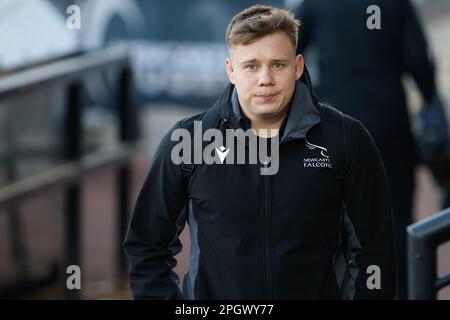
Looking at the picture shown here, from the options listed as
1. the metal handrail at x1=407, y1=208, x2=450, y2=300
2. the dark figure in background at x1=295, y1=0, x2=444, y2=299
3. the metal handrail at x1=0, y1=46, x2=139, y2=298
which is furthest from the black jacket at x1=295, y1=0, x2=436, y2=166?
the metal handrail at x1=407, y1=208, x2=450, y2=300

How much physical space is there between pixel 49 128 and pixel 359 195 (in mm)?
4387

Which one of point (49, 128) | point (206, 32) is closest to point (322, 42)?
point (49, 128)

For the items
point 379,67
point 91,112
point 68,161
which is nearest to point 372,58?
point 379,67

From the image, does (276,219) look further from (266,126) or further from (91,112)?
(91,112)

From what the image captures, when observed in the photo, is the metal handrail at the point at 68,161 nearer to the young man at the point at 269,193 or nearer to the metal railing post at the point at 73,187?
the metal railing post at the point at 73,187

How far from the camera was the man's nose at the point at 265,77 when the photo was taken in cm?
239

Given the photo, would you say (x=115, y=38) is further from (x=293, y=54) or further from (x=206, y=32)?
(x=293, y=54)

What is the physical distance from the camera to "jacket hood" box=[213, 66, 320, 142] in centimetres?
245

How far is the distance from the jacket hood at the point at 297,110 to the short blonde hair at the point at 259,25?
0.39 feet

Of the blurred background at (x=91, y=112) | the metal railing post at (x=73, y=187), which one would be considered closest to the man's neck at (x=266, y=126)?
the blurred background at (x=91, y=112)

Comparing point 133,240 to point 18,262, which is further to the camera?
point 18,262

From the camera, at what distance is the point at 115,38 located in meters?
8.66

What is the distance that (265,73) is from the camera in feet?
7.88

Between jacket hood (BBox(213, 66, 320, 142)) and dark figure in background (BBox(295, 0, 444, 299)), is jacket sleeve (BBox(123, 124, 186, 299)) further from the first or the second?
dark figure in background (BBox(295, 0, 444, 299))
